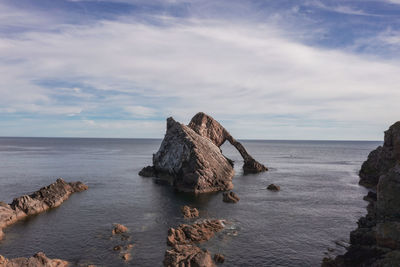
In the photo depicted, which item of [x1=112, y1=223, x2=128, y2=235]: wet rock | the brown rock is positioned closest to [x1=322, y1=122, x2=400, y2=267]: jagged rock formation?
the brown rock

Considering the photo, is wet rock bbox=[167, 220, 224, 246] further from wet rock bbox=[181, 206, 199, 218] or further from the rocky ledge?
the rocky ledge

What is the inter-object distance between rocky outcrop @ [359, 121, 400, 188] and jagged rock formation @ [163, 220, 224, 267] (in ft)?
157

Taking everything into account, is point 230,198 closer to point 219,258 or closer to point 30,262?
point 219,258

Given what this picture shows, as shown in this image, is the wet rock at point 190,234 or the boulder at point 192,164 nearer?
the wet rock at point 190,234

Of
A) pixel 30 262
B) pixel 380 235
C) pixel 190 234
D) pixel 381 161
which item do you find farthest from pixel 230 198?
pixel 381 161

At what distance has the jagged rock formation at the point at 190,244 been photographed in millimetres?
30359

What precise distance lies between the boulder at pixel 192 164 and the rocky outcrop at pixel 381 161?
128ft

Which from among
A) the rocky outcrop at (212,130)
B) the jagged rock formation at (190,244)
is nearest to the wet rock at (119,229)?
the jagged rock formation at (190,244)

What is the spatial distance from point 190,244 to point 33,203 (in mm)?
31485

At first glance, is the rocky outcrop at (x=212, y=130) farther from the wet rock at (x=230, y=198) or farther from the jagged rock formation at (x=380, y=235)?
the jagged rock formation at (x=380, y=235)

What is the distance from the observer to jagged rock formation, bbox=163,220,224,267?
3036 cm

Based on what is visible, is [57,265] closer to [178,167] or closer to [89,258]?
[89,258]

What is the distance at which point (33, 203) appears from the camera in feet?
167

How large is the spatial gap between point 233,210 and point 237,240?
14.9m
